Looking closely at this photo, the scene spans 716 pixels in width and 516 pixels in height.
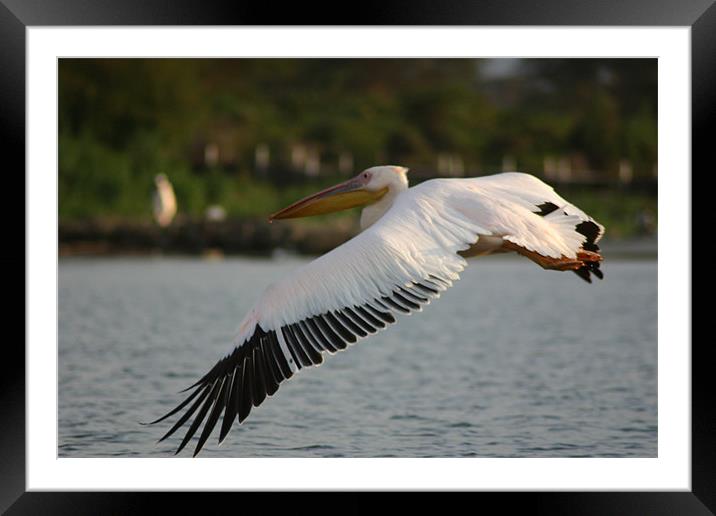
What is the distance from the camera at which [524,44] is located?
620cm

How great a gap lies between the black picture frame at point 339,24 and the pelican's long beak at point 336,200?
4.29 feet

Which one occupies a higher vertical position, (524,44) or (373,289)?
(524,44)

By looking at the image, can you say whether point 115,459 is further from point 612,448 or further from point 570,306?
point 570,306

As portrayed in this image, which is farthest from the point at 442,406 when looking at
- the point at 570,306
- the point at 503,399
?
the point at 570,306

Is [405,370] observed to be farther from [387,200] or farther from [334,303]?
[334,303]

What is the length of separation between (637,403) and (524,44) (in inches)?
107

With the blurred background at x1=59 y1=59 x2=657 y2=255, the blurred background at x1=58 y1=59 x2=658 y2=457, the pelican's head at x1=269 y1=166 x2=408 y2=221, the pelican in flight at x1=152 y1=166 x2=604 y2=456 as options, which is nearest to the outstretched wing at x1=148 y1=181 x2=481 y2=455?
the pelican in flight at x1=152 y1=166 x2=604 y2=456

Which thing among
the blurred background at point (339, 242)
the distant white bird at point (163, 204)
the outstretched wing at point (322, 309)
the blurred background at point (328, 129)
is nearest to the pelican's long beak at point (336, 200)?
the blurred background at point (339, 242)

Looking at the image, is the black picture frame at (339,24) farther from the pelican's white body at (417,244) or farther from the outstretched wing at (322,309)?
the pelican's white body at (417,244)

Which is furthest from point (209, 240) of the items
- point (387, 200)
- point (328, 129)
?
point (387, 200)

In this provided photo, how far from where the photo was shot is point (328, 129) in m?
18.0

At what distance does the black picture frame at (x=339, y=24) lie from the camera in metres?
5.04

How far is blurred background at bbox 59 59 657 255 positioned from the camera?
16328mm

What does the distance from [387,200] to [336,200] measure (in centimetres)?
32
